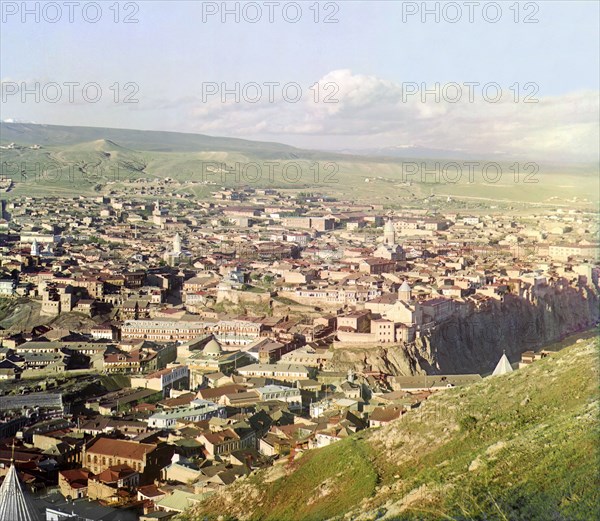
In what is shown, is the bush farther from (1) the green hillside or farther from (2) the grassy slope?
(1) the green hillside

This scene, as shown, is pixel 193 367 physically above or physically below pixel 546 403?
below

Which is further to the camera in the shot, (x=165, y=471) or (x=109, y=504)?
(x=165, y=471)

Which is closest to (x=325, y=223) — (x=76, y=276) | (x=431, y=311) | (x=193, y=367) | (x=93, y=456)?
(x=76, y=276)

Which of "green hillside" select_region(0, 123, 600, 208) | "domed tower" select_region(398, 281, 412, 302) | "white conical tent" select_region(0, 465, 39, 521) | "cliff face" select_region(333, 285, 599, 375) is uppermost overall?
"green hillside" select_region(0, 123, 600, 208)

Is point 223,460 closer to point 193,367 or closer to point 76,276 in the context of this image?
point 193,367

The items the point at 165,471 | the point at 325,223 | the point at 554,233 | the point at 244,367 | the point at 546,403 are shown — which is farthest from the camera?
the point at 325,223

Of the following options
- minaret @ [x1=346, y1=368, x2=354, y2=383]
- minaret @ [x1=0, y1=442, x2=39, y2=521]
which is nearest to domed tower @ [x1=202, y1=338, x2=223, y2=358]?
minaret @ [x1=346, y1=368, x2=354, y2=383]
